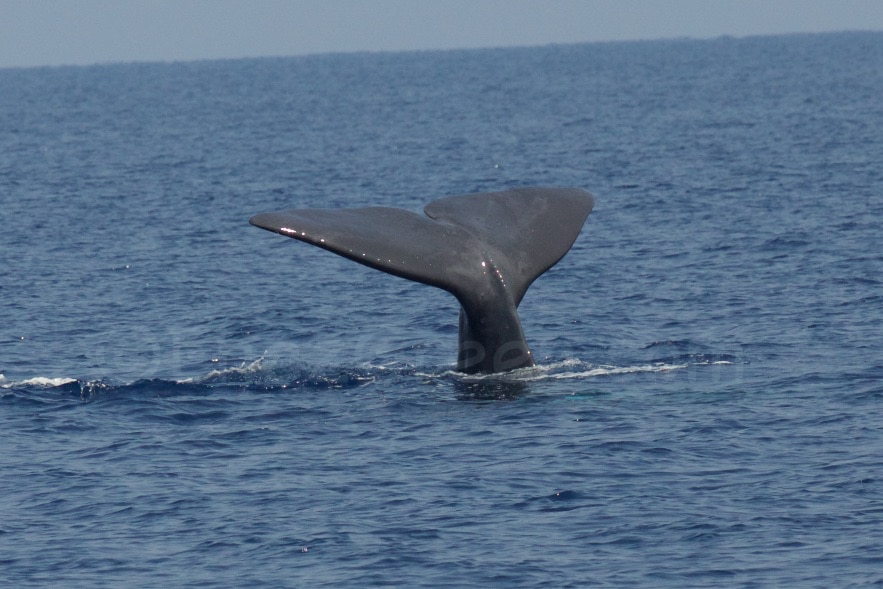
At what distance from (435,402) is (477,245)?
2.80 meters

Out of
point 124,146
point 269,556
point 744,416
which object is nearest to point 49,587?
point 269,556

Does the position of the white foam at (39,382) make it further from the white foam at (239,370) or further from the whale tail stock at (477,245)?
the whale tail stock at (477,245)

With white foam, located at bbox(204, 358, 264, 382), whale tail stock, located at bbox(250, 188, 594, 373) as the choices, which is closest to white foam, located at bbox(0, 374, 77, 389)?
white foam, located at bbox(204, 358, 264, 382)

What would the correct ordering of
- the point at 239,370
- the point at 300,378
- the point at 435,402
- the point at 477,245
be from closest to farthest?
the point at 477,245 < the point at 435,402 < the point at 300,378 < the point at 239,370

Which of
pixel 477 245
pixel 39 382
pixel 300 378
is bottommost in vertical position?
pixel 39 382

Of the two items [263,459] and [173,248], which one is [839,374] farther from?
[173,248]

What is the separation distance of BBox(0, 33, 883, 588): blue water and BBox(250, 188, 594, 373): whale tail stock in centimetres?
103

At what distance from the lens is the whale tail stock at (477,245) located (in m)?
21.2

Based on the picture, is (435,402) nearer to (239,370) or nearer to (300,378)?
(300,378)

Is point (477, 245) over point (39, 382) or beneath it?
over

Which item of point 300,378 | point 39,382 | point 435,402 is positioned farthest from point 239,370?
point 435,402

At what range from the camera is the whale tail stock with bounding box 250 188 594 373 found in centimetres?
2123

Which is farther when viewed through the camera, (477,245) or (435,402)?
(435,402)

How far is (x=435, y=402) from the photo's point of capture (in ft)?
78.9
